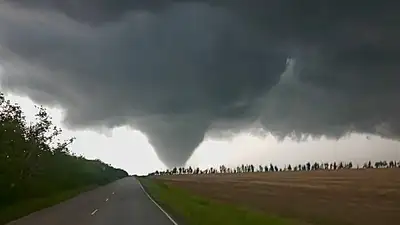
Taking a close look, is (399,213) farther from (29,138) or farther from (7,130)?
(29,138)

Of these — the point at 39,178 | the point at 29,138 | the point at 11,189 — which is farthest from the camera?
the point at 39,178

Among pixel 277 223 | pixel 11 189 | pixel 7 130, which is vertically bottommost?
pixel 277 223

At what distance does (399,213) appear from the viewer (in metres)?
33.2

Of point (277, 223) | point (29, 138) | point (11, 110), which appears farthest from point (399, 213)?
point (29, 138)

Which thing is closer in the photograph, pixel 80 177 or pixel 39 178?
pixel 39 178

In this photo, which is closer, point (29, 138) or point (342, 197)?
point (342, 197)

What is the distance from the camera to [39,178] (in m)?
62.3

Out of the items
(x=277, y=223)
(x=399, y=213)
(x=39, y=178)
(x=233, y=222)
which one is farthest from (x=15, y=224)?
(x=39, y=178)

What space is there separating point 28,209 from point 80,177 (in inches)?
2965

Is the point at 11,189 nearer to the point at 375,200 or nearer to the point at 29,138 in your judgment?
the point at 29,138

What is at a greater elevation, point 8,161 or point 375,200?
point 8,161

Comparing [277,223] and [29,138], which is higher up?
[29,138]

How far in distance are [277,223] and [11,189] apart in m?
26.5

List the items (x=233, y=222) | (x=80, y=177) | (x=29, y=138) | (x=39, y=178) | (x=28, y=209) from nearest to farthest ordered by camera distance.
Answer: (x=233, y=222)
(x=28, y=209)
(x=29, y=138)
(x=39, y=178)
(x=80, y=177)
